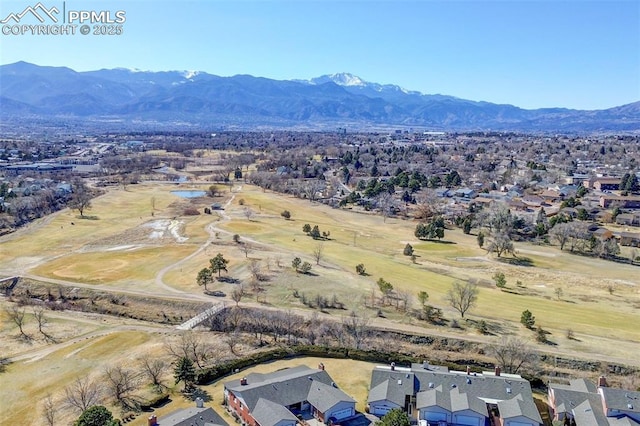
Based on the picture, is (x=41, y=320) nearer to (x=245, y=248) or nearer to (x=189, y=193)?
(x=245, y=248)

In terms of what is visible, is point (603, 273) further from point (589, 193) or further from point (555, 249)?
point (589, 193)

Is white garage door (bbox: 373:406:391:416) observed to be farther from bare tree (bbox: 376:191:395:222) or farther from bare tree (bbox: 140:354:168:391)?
bare tree (bbox: 376:191:395:222)

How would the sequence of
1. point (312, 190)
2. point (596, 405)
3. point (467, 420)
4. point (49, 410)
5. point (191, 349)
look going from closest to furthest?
1. point (467, 420)
2. point (596, 405)
3. point (49, 410)
4. point (191, 349)
5. point (312, 190)

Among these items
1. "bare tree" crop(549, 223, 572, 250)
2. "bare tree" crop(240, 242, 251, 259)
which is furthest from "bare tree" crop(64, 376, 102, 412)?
"bare tree" crop(549, 223, 572, 250)

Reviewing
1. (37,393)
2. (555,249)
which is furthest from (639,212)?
(37,393)

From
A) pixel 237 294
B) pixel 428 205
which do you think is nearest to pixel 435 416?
pixel 237 294

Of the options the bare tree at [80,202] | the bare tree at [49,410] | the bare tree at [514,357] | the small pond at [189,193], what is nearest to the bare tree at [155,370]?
the bare tree at [49,410]

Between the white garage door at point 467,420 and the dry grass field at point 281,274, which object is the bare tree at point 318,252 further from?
the white garage door at point 467,420

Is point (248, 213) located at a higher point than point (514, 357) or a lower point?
higher
